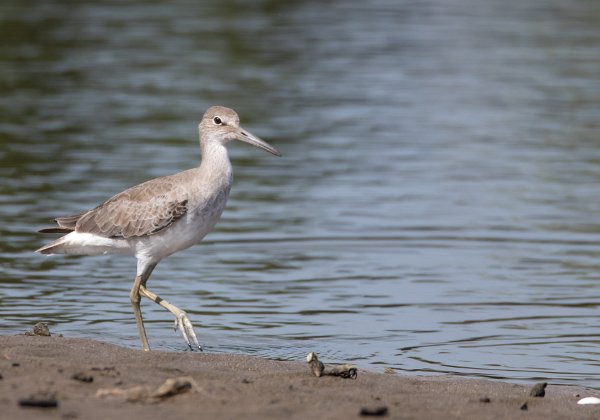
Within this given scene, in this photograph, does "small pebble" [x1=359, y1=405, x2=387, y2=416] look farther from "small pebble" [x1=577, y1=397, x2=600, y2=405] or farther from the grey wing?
the grey wing

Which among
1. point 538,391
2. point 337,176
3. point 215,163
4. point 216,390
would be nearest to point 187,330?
point 215,163

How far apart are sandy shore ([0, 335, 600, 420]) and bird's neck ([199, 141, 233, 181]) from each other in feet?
6.17

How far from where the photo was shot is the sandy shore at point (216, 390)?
7992 millimetres

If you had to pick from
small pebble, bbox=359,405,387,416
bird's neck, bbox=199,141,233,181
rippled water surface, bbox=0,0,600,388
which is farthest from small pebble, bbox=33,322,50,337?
small pebble, bbox=359,405,387,416

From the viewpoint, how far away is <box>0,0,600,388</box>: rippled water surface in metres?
12.5

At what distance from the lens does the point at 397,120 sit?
23703mm

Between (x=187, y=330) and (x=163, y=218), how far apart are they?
0.97 meters

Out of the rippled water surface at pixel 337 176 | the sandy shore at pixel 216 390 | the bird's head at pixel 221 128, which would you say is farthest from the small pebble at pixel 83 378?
the bird's head at pixel 221 128

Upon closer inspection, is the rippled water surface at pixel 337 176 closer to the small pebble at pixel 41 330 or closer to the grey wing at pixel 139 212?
the grey wing at pixel 139 212

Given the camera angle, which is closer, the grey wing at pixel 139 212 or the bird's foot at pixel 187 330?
the bird's foot at pixel 187 330

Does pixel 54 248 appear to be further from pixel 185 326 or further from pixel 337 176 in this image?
pixel 337 176

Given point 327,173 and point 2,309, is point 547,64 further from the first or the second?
point 2,309

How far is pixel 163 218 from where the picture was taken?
37.6ft

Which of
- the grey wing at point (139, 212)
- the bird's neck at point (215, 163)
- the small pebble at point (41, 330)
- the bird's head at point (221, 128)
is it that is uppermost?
the bird's head at point (221, 128)
